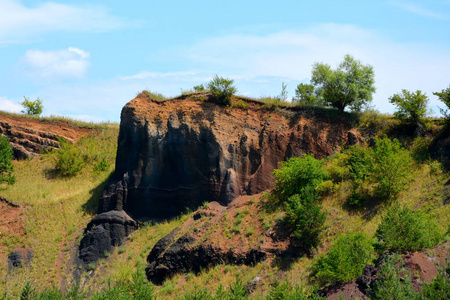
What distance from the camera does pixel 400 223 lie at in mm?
27531

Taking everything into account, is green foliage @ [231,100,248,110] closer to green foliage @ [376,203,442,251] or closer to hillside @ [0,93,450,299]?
hillside @ [0,93,450,299]

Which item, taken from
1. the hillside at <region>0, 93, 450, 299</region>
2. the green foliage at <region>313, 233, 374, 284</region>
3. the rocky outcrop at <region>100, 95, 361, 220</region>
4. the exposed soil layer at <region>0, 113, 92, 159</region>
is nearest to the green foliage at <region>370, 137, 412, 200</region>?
the hillside at <region>0, 93, 450, 299</region>

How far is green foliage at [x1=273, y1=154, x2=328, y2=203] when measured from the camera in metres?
34.1

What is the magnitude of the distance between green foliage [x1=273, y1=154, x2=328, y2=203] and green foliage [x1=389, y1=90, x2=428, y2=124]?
292 inches

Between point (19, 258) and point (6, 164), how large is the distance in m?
11.2

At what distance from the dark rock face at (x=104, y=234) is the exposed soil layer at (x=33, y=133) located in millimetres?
15204

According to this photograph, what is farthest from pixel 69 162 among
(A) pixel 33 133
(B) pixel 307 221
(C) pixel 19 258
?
(B) pixel 307 221

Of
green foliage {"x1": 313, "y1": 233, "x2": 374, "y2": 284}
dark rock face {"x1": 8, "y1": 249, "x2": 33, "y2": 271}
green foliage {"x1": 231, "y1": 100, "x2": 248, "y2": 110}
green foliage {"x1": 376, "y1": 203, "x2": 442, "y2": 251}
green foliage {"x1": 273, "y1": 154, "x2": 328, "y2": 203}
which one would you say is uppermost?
green foliage {"x1": 231, "y1": 100, "x2": 248, "y2": 110}

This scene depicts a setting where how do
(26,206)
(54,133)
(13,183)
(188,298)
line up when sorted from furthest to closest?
(54,133), (13,183), (26,206), (188,298)

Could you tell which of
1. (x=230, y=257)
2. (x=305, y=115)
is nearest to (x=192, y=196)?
(x=230, y=257)

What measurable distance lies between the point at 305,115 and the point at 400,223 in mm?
14276

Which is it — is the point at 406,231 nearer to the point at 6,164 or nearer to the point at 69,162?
the point at 69,162

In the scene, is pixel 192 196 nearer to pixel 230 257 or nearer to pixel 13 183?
pixel 230 257

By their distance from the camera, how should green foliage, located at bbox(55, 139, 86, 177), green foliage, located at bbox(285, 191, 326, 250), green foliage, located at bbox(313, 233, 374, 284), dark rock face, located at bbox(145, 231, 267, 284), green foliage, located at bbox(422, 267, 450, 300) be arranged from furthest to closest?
green foliage, located at bbox(55, 139, 86, 177) → dark rock face, located at bbox(145, 231, 267, 284) → green foliage, located at bbox(285, 191, 326, 250) → green foliage, located at bbox(313, 233, 374, 284) → green foliage, located at bbox(422, 267, 450, 300)
